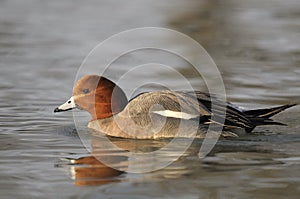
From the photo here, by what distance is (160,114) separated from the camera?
7.36 metres

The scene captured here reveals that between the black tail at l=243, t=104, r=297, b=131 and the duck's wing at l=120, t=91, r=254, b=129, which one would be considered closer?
the duck's wing at l=120, t=91, r=254, b=129

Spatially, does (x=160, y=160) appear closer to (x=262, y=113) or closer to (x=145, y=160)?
(x=145, y=160)

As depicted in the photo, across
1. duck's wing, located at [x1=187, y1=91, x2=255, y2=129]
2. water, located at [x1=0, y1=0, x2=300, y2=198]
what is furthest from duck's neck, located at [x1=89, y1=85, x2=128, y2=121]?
duck's wing, located at [x1=187, y1=91, x2=255, y2=129]

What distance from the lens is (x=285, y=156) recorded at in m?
6.64

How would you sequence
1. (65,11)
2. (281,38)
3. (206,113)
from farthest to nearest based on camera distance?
(65,11) → (281,38) → (206,113)

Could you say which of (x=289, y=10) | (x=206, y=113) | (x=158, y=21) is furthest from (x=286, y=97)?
(x=289, y=10)

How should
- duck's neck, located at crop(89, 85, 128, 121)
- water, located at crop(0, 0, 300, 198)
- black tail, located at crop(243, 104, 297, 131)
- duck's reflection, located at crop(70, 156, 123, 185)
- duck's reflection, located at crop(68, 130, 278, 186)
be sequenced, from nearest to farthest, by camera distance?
water, located at crop(0, 0, 300, 198)
duck's reflection, located at crop(70, 156, 123, 185)
duck's reflection, located at crop(68, 130, 278, 186)
black tail, located at crop(243, 104, 297, 131)
duck's neck, located at crop(89, 85, 128, 121)

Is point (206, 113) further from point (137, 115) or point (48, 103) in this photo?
point (48, 103)

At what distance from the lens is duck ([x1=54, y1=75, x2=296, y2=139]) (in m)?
7.32

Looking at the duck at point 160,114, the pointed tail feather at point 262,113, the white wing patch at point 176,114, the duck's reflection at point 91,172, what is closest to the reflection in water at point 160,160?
the duck's reflection at point 91,172

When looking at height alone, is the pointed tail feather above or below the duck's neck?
below

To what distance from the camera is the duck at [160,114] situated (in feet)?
24.0

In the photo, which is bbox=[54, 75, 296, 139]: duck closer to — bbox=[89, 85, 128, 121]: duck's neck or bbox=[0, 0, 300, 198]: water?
bbox=[89, 85, 128, 121]: duck's neck

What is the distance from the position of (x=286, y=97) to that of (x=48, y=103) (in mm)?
2515
